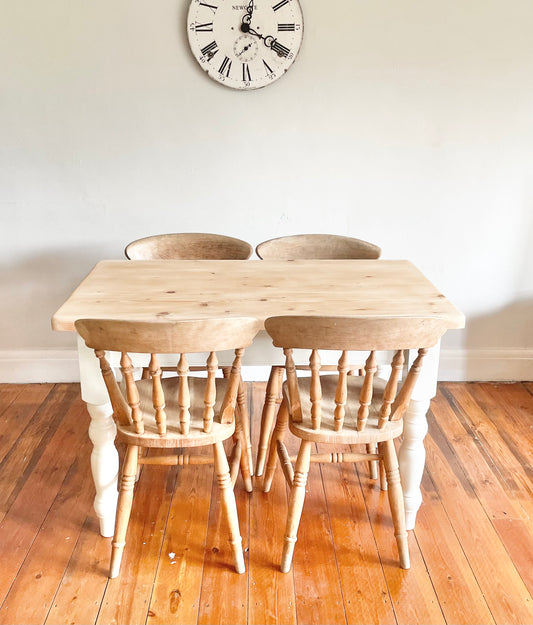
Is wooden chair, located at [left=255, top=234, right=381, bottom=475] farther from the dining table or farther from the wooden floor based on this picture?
the wooden floor

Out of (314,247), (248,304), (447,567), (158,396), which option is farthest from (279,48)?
(447,567)

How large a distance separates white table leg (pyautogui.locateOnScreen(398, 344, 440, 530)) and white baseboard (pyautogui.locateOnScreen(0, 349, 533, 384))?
127cm

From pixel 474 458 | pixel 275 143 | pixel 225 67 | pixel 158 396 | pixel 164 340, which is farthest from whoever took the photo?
pixel 275 143

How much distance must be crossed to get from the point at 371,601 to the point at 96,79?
2412mm

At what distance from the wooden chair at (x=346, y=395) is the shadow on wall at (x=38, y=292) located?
147 centimetres

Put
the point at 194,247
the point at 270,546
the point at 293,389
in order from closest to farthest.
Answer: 1. the point at 293,389
2. the point at 270,546
3. the point at 194,247

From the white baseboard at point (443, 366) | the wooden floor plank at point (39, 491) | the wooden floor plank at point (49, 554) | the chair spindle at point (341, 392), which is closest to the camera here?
the chair spindle at point (341, 392)

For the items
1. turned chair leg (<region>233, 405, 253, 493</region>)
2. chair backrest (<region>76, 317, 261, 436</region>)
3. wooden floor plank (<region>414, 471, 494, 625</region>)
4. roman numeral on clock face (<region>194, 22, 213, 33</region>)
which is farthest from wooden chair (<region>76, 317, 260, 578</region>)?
roman numeral on clock face (<region>194, 22, 213, 33</region>)

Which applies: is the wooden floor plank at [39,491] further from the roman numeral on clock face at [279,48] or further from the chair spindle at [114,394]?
the roman numeral on clock face at [279,48]

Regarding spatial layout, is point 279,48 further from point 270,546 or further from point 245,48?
point 270,546

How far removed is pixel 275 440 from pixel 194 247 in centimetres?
94

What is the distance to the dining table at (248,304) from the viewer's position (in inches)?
71.9

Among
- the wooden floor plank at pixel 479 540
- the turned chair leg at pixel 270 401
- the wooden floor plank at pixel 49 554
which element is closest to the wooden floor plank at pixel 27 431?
the wooden floor plank at pixel 49 554

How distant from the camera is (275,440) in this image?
2191mm
